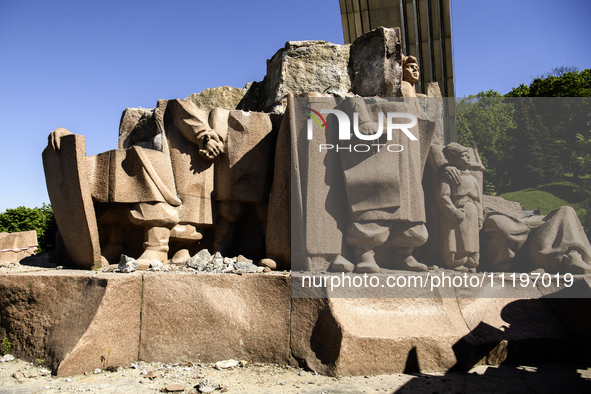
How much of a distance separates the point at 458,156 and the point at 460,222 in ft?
2.13

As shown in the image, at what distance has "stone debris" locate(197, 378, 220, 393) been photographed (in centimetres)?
292

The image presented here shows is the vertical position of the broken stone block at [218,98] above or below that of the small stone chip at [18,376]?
above

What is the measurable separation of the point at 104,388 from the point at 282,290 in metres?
1.34

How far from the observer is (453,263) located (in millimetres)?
4492

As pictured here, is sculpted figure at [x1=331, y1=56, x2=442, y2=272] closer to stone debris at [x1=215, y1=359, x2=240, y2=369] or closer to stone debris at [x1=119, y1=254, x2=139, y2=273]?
stone debris at [x1=215, y1=359, x2=240, y2=369]

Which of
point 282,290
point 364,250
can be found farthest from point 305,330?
point 364,250

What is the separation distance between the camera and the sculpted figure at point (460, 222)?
14.6 ft

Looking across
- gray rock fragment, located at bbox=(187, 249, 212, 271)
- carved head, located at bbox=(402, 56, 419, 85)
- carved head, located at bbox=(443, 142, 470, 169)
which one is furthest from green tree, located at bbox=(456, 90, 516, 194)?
gray rock fragment, located at bbox=(187, 249, 212, 271)

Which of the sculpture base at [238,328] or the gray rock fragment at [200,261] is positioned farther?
the gray rock fragment at [200,261]

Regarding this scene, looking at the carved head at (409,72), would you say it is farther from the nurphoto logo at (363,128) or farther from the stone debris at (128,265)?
the stone debris at (128,265)

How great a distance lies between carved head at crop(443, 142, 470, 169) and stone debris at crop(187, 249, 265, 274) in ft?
7.01

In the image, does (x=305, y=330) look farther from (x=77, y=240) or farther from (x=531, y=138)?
(x=531, y=138)

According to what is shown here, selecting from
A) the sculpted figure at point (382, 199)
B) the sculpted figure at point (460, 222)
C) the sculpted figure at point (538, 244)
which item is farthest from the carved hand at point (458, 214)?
the sculpted figure at point (538, 244)

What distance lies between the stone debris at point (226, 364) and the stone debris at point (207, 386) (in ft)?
1.10
